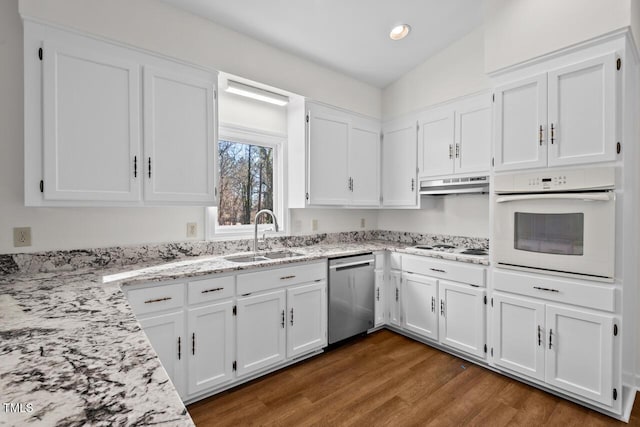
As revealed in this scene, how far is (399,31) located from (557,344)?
2846 mm

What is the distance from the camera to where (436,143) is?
3236 mm

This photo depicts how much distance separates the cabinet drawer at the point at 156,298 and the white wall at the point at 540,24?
2864 millimetres

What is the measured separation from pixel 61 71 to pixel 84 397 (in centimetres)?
196

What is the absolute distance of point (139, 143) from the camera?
2082 mm

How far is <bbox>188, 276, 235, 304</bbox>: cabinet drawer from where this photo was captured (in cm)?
205

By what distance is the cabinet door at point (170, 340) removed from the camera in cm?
191

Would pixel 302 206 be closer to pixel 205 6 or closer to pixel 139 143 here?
pixel 139 143

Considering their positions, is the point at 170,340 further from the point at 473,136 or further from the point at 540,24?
the point at 540,24

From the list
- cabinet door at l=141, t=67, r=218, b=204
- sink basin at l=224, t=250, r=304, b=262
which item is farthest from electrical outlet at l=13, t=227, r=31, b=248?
sink basin at l=224, t=250, r=304, b=262

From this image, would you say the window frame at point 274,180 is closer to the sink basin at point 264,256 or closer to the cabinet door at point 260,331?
the sink basin at point 264,256

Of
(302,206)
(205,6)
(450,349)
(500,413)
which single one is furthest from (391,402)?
(205,6)

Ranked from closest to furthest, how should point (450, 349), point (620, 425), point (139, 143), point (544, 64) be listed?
point (620, 425) → point (139, 143) → point (544, 64) → point (450, 349)

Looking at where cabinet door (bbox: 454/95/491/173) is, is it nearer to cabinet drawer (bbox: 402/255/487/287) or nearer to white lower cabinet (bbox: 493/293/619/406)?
cabinet drawer (bbox: 402/255/487/287)

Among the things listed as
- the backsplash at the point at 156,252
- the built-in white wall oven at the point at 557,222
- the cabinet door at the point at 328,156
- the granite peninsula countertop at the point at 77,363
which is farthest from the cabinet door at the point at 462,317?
the granite peninsula countertop at the point at 77,363
